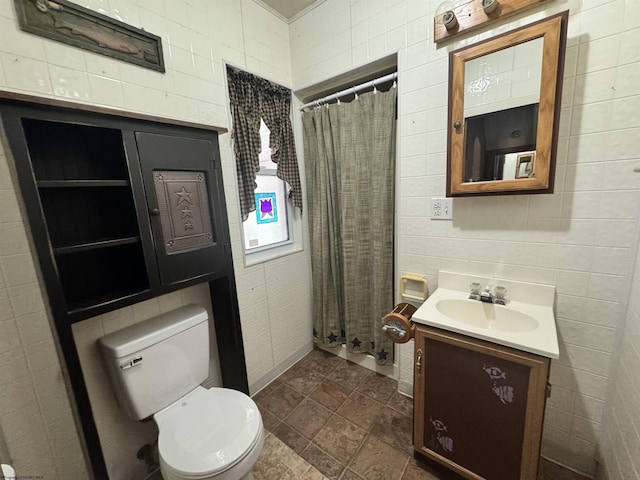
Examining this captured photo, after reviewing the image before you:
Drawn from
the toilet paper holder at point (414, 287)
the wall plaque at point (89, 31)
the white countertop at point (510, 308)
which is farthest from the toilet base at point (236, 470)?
the wall plaque at point (89, 31)

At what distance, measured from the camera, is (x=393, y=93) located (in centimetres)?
155

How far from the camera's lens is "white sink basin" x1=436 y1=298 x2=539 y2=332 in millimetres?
1187

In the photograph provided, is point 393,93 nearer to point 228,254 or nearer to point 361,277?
point 361,277

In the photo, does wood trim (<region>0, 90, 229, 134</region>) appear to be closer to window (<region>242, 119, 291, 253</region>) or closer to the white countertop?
window (<region>242, 119, 291, 253</region>)

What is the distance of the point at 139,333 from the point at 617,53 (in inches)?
88.6

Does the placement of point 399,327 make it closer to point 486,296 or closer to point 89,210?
point 486,296

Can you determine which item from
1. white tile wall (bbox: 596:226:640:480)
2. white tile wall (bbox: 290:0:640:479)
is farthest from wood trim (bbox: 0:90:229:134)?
white tile wall (bbox: 596:226:640:480)

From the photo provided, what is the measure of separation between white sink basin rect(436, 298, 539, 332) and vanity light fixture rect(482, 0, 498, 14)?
4.38 ft

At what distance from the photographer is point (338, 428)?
5.02 ft

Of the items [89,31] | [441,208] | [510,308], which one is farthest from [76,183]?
[510,308]

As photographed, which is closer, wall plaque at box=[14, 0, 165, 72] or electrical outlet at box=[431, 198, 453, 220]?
wall plaque at box=[14, 0, 165, 72]

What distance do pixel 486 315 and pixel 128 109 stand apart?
1.94m

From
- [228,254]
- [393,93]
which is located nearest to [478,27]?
[393,93]

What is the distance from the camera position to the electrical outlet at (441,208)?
4.63ft
